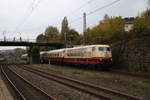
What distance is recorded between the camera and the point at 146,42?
26.1 meters

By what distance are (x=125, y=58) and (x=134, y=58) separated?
1919 millimetres

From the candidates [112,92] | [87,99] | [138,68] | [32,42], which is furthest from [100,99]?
[32,42]

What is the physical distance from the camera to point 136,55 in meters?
27.4

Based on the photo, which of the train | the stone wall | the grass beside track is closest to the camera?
the grass beside track

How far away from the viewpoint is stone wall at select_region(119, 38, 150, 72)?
2557cm

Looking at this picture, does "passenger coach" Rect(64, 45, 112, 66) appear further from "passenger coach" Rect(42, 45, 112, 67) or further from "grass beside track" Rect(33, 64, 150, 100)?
"grass beside track" Rect(33, 64, 150, 100)

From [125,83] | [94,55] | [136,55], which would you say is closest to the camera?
[125,83]

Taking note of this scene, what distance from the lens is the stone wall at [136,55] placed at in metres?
25.6

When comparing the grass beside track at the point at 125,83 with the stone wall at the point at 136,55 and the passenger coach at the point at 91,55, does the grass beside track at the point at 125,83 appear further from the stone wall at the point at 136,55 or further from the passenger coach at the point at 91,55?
the passenger coach at the point at 91,55

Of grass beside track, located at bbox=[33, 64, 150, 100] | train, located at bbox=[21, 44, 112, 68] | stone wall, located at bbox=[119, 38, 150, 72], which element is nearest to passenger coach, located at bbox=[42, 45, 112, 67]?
train, located at bbox=[21, 44, 112, 68]

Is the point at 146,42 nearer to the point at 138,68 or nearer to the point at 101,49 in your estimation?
the point at 138,68

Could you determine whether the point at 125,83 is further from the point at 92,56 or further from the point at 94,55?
the point at 92,56

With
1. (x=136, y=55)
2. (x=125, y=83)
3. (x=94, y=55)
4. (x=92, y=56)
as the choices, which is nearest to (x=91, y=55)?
(x=92, y=56)

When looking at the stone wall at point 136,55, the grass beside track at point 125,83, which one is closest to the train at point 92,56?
the stone wall at point 136,55
